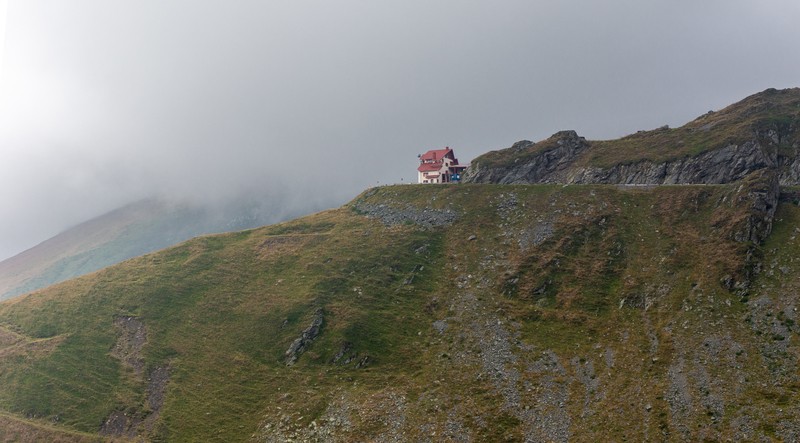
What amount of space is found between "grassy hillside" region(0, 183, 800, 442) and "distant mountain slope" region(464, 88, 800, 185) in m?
13.8

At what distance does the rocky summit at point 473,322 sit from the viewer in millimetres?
57281

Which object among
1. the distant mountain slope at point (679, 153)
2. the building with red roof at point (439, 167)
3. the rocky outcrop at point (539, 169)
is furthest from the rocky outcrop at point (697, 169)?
the building with red roof at point (439, 167)

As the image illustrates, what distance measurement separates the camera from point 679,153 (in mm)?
105812

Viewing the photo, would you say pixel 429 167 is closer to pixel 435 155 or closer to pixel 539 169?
pixel 435 155

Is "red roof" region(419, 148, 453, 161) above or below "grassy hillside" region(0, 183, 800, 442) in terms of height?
above

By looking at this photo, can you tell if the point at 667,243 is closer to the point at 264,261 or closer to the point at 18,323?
the point at 264,261

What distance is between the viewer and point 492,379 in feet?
210

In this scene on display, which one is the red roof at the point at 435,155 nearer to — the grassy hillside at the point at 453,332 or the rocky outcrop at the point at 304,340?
the grassy hillside at the point at 453,332

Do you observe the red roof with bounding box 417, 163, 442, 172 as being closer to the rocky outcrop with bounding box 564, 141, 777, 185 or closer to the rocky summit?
the rocky summit

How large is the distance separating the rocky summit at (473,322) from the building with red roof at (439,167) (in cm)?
3093

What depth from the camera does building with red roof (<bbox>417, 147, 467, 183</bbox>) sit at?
144m

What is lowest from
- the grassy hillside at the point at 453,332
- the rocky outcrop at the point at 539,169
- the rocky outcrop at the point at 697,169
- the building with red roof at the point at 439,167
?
the grassy hillside at the point at 453,332

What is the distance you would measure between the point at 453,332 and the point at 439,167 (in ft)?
254

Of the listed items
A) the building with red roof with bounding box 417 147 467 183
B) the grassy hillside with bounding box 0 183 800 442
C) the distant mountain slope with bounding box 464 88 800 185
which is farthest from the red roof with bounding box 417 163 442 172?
the grassy hillside with bounding box 0 183 800 442
